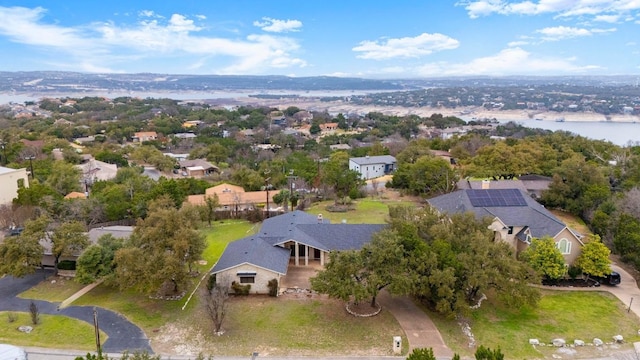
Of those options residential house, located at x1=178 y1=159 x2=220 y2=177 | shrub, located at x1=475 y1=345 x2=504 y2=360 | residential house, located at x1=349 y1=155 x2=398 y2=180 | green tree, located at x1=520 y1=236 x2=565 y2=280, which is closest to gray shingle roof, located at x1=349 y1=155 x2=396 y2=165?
residential house, located at x1=349 y1=155 x2=398 y2=180

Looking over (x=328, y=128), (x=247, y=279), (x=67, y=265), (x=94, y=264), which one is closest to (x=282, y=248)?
(x=247, y=279)

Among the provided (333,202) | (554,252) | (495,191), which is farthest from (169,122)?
(554,252)

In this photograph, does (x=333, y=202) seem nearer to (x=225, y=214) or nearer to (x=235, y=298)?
(x=225, y=214)

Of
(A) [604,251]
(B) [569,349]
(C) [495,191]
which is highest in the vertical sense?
(C) [495,191]

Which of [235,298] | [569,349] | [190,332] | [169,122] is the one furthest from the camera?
[169,122]

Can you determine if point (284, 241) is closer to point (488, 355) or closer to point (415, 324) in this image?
point (415, 324)

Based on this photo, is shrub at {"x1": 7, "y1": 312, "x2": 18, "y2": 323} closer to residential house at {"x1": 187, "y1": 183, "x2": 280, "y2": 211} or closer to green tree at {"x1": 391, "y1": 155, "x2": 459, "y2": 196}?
residential house at {"x1": 187, "y1": 183, "x2": 280, "y2": 211}
